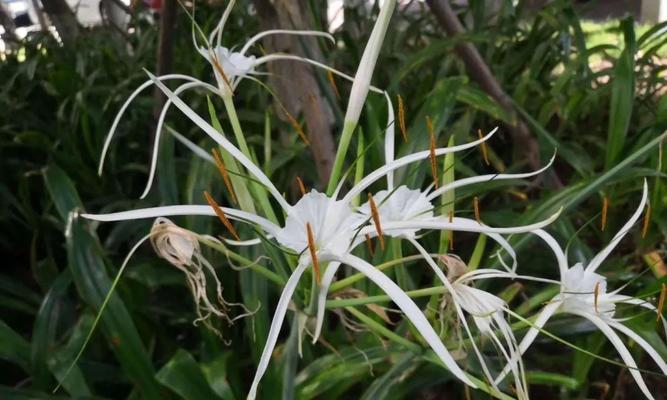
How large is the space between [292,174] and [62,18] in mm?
1187

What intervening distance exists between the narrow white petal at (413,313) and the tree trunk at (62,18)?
1787mm

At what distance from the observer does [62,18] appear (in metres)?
1.99

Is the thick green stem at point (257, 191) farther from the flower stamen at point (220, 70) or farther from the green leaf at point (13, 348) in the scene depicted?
the green leaf at point (13, 348)

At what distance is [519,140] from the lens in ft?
4.02

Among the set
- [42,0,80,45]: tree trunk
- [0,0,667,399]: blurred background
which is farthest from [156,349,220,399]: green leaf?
[42,0,80,45]: tree trunk

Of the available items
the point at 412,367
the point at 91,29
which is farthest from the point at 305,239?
the point at 91,29

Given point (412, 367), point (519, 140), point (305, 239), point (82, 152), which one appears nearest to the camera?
point (305, 239)

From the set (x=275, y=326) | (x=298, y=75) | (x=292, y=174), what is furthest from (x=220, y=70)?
→ (x=292, y=174)

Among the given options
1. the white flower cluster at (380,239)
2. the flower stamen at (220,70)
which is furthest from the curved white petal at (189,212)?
the flower stamen at (220,70)

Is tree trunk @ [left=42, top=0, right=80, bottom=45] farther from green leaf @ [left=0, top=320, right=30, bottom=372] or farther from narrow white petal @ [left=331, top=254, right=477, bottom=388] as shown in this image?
narrow white petal @ [left=331, top=254, right=477, bottom=388]

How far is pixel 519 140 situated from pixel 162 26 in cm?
64

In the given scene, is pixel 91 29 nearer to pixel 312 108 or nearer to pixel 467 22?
pixel 467 22

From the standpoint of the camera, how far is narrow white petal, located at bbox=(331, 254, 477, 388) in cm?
34

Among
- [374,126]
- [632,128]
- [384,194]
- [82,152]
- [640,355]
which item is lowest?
[640,355]
